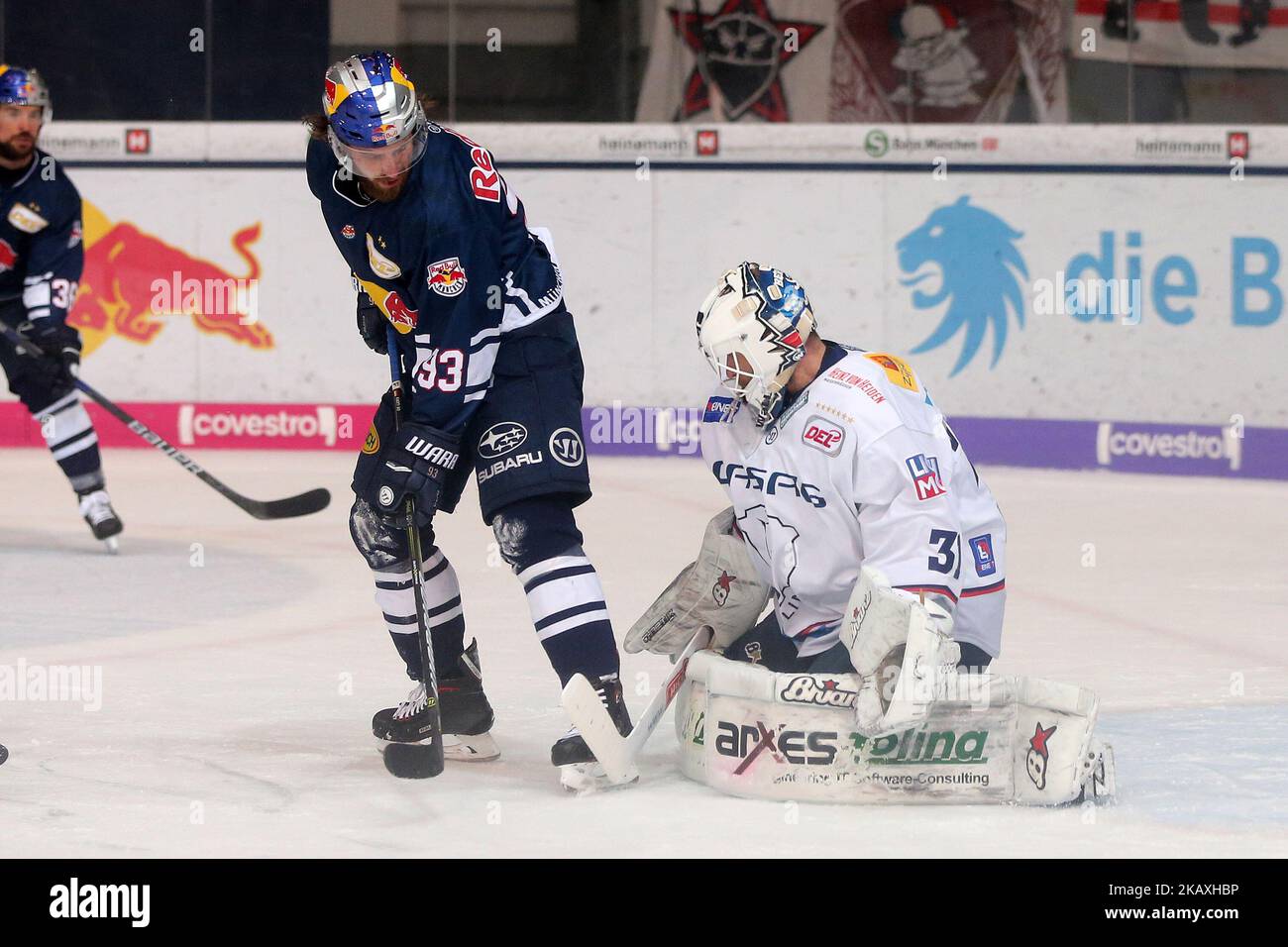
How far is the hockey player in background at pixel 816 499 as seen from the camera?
9.24 feet

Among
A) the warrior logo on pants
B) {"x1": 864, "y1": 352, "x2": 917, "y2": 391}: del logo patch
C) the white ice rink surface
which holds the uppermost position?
{"x1": 864, "y1": 352, "x2": 917, "y2": 391}: del logo patch

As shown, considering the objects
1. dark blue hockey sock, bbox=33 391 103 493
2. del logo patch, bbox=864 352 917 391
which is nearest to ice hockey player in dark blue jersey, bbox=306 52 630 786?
del logo patch, bbox=864 352 917 391

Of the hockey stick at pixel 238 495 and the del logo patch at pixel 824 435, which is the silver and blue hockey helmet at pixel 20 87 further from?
the del logo patch at pixel 824 435

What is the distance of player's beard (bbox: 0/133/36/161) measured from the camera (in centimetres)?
542

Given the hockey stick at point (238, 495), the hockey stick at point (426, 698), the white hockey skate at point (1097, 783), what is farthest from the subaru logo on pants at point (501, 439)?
the hockey stick at point (238, 495)

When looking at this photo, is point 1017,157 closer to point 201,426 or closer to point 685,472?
point 685,472

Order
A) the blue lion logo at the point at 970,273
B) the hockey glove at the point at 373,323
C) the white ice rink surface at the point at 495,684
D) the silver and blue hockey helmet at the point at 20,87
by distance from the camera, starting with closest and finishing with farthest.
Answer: the white ice rink surface at the point at 495,684
the hockey glove at the point at 373,323
the silver and blue hockey helmet at the point at 20,87
the blue lion logo at the point at 970,273

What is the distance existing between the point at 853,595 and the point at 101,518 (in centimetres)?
324

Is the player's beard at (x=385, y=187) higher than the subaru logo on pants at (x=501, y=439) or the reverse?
higher

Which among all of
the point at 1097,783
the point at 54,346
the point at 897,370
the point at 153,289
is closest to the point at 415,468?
the point at 897,370

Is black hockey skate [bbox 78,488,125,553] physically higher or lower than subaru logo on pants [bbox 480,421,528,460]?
lower

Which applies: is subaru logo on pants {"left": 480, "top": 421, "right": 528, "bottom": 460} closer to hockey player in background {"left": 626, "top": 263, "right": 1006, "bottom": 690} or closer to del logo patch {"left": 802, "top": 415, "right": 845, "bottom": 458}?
hockey player in background {"left": 626, "top": 263, "right": 1006, "bottom": 690}

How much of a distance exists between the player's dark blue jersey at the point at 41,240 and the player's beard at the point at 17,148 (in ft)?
0.14

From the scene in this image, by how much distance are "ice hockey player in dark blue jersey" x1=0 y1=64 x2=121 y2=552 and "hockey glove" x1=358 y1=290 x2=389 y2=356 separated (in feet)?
8.04
